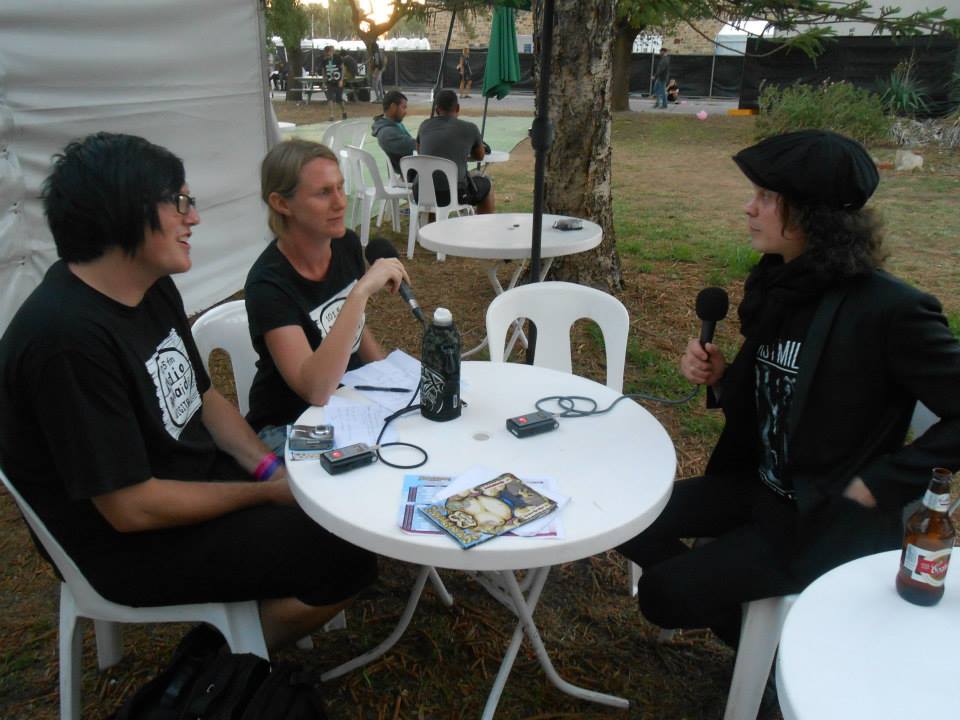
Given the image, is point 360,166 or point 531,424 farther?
point 360,166

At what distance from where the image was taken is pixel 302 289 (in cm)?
211

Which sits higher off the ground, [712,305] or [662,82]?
[662,82]

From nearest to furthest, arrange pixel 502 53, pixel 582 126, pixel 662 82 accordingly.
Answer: pixel 582 126 → pixel 502 53 → pixel 662 82

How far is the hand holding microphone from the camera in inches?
72.7

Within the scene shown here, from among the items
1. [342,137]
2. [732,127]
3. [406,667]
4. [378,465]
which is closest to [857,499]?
[378,465]

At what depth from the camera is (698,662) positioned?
2104 millimetres

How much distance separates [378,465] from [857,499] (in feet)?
3.58

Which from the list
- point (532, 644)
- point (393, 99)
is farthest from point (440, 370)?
point (393, 99)

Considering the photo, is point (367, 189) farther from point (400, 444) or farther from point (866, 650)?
point (866, 650)

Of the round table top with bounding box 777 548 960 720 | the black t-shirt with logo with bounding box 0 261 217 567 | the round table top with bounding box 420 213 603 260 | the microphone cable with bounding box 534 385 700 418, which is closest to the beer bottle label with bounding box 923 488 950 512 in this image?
the round table top with bounding box 777 548 960 720

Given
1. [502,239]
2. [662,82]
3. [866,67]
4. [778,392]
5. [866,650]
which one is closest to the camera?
[866,650]

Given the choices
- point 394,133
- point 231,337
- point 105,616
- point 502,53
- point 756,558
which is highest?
point 502,53

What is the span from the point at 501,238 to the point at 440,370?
2.11 m

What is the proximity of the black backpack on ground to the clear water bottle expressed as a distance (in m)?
0.69
